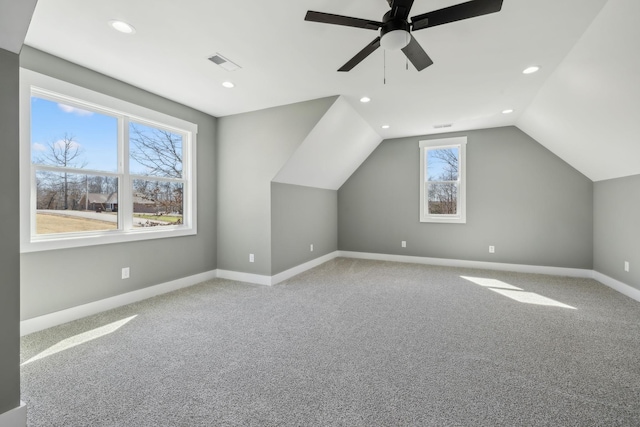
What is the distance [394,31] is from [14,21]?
6.43ft

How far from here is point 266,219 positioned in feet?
13.3

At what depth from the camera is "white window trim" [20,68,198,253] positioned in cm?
244

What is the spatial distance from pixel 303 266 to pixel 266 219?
1292mm

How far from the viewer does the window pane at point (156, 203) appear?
11.4 ft

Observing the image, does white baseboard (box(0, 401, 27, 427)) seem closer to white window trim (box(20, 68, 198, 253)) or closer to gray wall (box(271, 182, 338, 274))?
white window trim (box(20, 68, 198, 253))

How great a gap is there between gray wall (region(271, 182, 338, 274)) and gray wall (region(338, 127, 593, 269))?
2.07ft

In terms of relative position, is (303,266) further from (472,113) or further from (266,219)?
(472,113)

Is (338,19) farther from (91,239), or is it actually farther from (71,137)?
(91,239)

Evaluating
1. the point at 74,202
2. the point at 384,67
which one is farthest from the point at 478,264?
the point at 74,202

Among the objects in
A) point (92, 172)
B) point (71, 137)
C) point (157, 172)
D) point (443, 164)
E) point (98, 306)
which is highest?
point (443, 164)

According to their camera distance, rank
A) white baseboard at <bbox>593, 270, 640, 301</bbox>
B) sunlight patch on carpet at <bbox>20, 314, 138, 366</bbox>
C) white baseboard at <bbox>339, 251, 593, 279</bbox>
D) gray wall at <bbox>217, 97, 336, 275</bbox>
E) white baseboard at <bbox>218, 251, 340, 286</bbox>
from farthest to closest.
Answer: white baseboard at <bbox>339, 251, 593, 279</bbox> < white baseboard at <bbox>218, 251, 340, 286</bbox> < gray wall at <bbox>217, 97, 336, 275</bbox> < white baseboard at <bbox>593, 270, 640, 301</bbox> < sunlight patch on carpet at <bbox>20, 314, 138, 366</bbox>

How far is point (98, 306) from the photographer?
2980 millimetres

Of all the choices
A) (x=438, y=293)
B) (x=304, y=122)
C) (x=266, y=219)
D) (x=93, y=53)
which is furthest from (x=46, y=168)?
(x=438, y=293)

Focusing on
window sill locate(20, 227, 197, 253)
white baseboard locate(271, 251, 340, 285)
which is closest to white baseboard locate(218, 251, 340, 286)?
white baseboard locate(271, 251, 340, 285)
